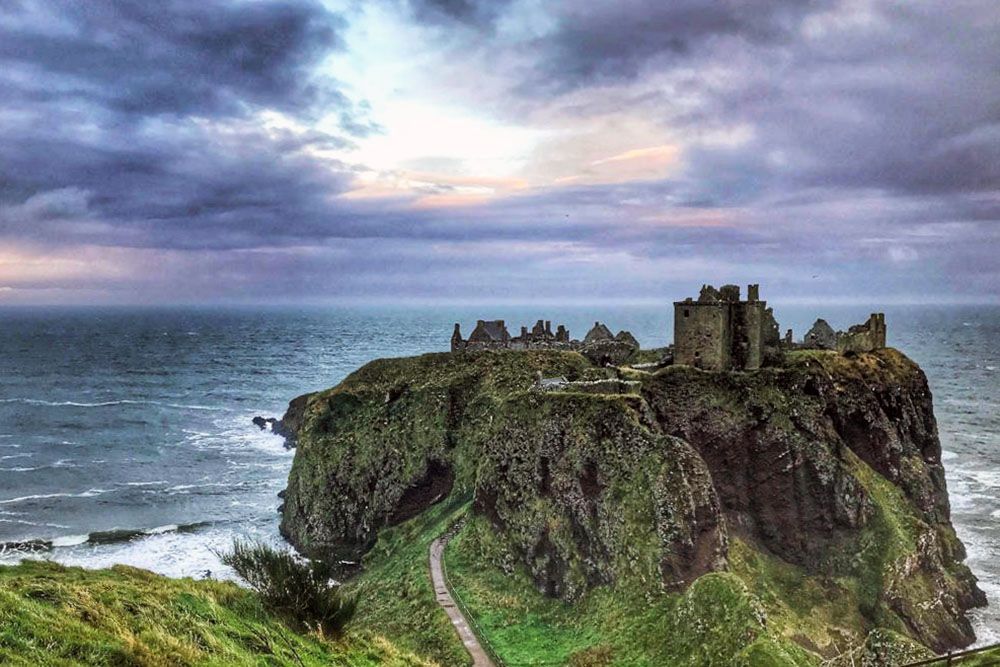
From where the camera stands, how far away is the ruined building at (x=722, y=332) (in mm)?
59344

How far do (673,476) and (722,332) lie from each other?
17494mm

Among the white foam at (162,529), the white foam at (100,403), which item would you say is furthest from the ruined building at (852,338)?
the white foam at (100,403)

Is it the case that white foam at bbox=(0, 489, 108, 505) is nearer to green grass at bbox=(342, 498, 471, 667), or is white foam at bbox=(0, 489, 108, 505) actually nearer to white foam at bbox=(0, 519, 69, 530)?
white foam at bbox=(0, 519, 69, 530)

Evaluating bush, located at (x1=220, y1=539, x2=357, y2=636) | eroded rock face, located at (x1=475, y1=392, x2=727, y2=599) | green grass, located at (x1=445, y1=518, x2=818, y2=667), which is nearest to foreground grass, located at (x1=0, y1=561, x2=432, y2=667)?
bush, located at (x1=220, y1=539, x2=357, y2=636)

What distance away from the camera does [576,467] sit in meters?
50.5

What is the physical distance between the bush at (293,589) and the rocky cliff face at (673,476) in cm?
2161

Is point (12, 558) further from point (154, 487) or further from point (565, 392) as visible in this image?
point (565, 392)

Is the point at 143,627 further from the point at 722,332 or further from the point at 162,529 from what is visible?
the point at 162,529

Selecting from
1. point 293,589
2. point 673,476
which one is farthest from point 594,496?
point 293,589

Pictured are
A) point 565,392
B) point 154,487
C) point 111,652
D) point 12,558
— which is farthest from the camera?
point 154,487

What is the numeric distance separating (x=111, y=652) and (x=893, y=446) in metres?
61.2

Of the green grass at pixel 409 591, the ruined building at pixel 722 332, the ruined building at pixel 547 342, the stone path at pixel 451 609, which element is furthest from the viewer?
the ruined building at pixel 547 342

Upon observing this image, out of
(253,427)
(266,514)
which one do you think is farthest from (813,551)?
(253,427)

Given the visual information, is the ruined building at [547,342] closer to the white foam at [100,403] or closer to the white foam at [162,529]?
the white foam at [162,529]
